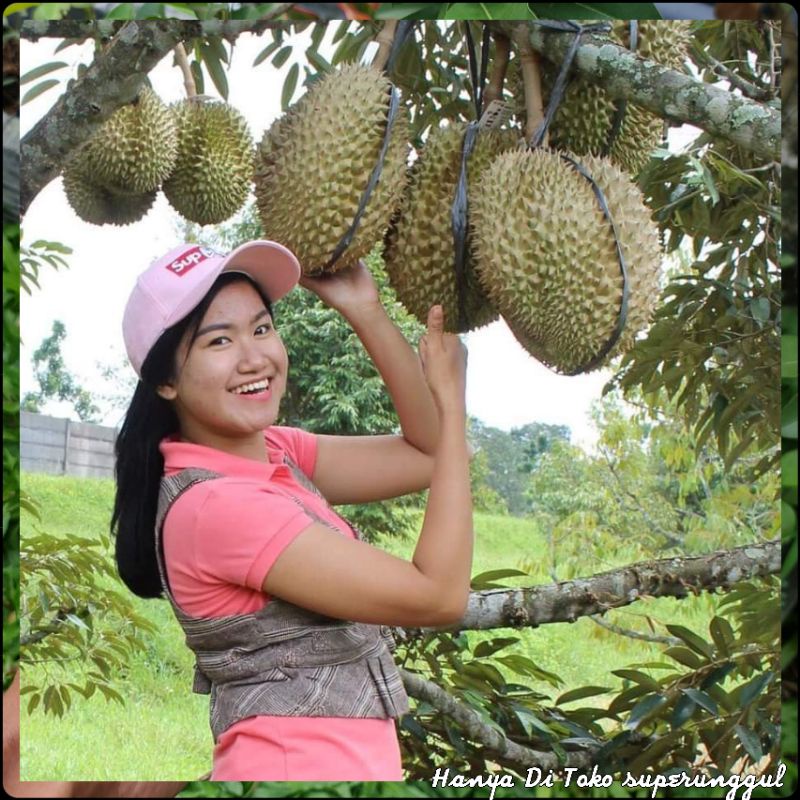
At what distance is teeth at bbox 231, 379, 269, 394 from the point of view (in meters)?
1.51

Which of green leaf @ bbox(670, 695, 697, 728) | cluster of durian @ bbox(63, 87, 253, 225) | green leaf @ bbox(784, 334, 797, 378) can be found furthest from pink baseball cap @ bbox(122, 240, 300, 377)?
green leaf @ bbox(670, 695, 697, 728)

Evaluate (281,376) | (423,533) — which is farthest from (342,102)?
(423,533)

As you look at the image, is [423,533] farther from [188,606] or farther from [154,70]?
[154,70]

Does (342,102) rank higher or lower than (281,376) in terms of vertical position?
→ higher

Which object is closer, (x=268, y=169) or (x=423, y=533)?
(x=423, y=533)

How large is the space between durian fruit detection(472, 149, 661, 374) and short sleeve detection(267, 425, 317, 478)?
384mm

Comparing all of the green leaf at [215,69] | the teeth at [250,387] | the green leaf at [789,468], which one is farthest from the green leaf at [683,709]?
the green leaf at [215,69]

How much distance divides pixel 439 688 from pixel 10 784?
69cm

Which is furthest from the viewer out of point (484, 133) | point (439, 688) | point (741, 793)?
point (439, 688)

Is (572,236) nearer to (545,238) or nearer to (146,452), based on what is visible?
(545,238)

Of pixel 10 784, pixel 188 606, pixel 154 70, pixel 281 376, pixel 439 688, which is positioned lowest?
pixel 10 784

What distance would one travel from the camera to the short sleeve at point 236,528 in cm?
135

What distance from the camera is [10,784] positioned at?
1.63 metres

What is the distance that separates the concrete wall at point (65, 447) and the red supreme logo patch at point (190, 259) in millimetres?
282
